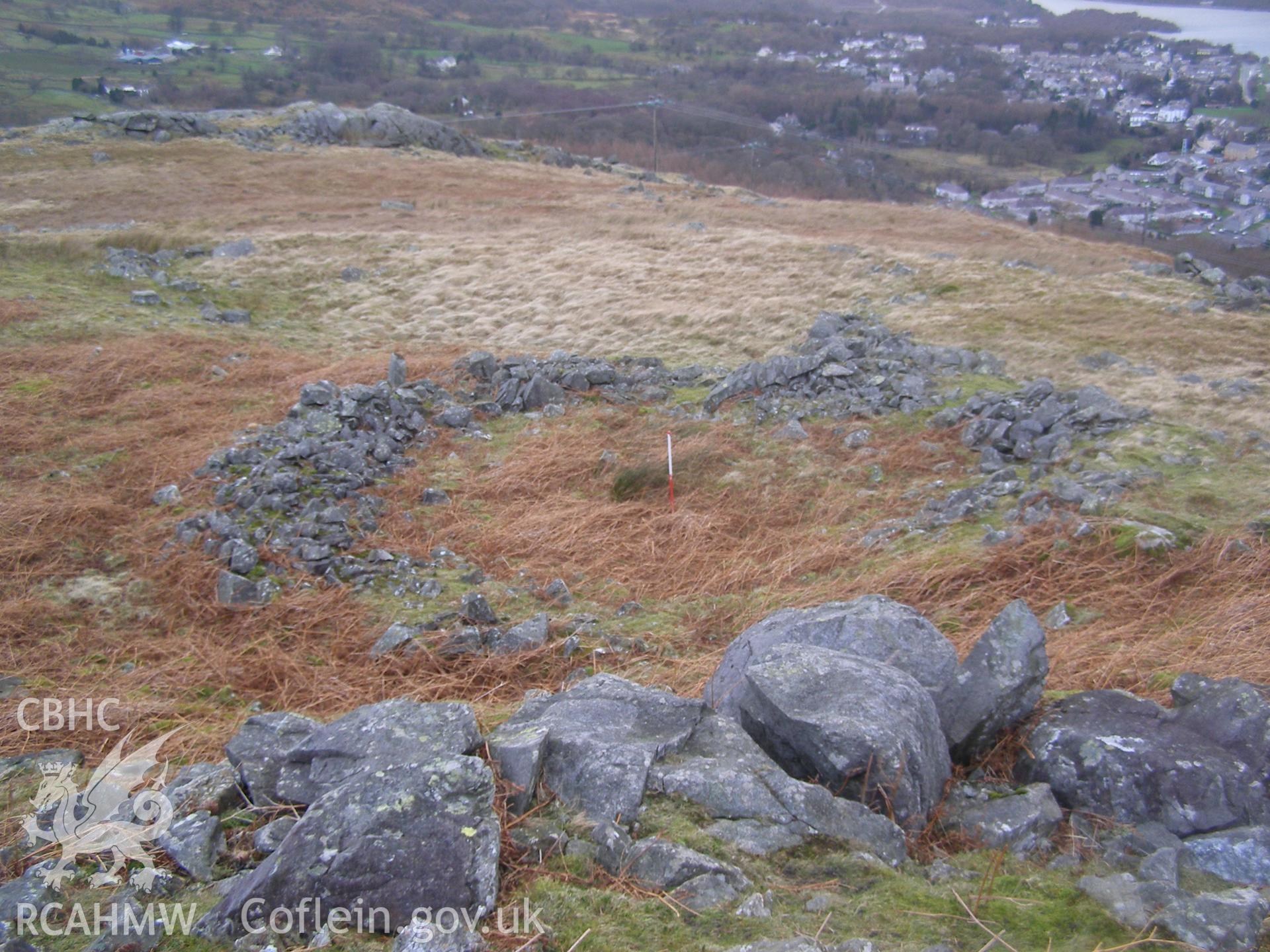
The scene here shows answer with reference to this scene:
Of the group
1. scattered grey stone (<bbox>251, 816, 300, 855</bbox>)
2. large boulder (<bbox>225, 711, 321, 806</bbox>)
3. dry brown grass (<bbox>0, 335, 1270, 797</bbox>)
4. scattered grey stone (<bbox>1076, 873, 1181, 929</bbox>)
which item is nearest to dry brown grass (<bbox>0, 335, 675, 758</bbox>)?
dry brown grass (<bbox>0, 335, 1270, 797</bbox>)

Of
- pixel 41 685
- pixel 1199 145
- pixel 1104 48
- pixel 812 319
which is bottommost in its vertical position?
pixel 41 685

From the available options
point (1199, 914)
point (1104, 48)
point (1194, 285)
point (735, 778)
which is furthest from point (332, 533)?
point (1104, 48)

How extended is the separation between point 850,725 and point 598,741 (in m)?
0.88

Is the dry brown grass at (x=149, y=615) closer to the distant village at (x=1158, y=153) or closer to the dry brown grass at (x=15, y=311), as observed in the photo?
the dry brown grass at (x=15, y=311)

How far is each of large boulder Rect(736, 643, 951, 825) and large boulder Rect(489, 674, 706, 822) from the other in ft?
0.92

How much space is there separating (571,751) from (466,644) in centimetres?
238

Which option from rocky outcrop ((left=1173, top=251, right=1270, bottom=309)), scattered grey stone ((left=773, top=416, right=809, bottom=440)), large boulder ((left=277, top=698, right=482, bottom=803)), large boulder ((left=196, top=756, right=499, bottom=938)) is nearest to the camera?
large boulder ((left=196, top=756, right=499, bottom=938))

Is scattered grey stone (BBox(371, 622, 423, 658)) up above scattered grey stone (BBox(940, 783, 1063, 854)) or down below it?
below

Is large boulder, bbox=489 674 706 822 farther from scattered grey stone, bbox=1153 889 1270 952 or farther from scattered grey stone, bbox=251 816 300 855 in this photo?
scattered grey stone, bbox=1153 889 1270 952

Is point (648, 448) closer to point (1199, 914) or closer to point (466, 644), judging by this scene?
point (466, 644)

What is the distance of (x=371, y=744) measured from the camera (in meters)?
2.66

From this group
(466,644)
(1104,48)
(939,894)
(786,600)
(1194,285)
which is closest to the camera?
(939,894)

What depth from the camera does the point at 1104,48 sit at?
57.4m

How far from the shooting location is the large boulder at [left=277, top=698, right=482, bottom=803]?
8.58 ft
